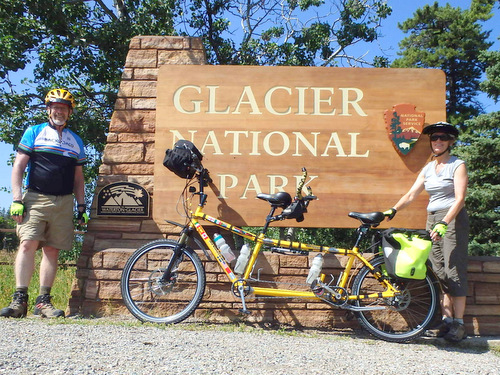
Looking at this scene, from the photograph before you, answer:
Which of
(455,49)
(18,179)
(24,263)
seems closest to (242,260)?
(24,263)

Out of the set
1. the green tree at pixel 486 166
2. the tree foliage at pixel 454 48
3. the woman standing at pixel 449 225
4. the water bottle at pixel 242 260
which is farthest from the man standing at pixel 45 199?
the tree foliage at pixel 454 48

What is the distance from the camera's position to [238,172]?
4.67 meters

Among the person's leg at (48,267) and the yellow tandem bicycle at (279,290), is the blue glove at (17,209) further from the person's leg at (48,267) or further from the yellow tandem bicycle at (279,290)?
the yellow tandem bicycle at (279,290)

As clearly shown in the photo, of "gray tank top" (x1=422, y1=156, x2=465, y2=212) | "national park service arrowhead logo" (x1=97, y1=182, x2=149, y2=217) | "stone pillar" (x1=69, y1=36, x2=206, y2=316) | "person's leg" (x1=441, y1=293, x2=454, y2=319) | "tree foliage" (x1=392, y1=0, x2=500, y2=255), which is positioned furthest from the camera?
"tree foliage" (x1=392, y1=0, x2=500, y2=255)

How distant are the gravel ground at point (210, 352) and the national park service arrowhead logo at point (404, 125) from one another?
1.88 metres

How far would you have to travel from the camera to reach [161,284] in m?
4.01

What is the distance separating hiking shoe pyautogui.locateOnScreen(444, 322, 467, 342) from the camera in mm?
3814

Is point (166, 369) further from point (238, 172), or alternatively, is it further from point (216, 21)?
point (216, 21)

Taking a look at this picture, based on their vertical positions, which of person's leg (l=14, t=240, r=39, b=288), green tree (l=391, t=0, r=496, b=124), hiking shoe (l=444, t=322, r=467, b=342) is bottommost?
hiking shoe (l=444, t=322, r=467, b=342)

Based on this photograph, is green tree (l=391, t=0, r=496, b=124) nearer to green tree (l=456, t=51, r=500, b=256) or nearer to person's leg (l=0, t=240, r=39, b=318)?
green tree (l=456, t=51, r=500, b=256)

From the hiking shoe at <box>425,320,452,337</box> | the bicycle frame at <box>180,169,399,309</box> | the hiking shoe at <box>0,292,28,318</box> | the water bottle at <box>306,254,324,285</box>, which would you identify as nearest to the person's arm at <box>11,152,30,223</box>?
the hiking shoe at <box>0,292,28,318</box>

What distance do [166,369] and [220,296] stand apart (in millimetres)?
1808

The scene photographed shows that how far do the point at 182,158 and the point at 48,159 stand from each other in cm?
126

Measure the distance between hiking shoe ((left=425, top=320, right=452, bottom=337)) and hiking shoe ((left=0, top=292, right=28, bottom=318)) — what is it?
361 cm
